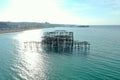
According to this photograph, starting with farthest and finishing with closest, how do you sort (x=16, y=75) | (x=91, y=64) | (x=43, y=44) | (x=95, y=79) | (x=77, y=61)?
(x=43, y=44) → (x=77, y=61) → (x=91, y=64) → (x=16, y=75) → (x=95, y=79)

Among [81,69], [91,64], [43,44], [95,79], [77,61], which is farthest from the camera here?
[43,44]

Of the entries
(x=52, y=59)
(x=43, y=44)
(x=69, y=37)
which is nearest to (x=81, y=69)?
(x=52, y=59)

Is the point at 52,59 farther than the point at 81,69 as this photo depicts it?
Yes

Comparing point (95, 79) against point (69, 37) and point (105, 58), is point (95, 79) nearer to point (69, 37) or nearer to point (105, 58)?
point (105, 58)

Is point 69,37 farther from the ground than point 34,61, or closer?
farther from the ground

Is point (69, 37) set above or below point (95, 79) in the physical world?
above

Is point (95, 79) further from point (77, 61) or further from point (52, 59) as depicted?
point (52, 59)

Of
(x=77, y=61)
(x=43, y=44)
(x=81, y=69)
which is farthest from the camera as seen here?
(x=43, y=44)

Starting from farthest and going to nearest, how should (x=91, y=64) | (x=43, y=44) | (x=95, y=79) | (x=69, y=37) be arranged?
(x=43, y=44) < (x=69, y=37) < (x=91, y=64) < (x=95, y=79)

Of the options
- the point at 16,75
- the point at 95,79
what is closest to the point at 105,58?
the point at 95,79
